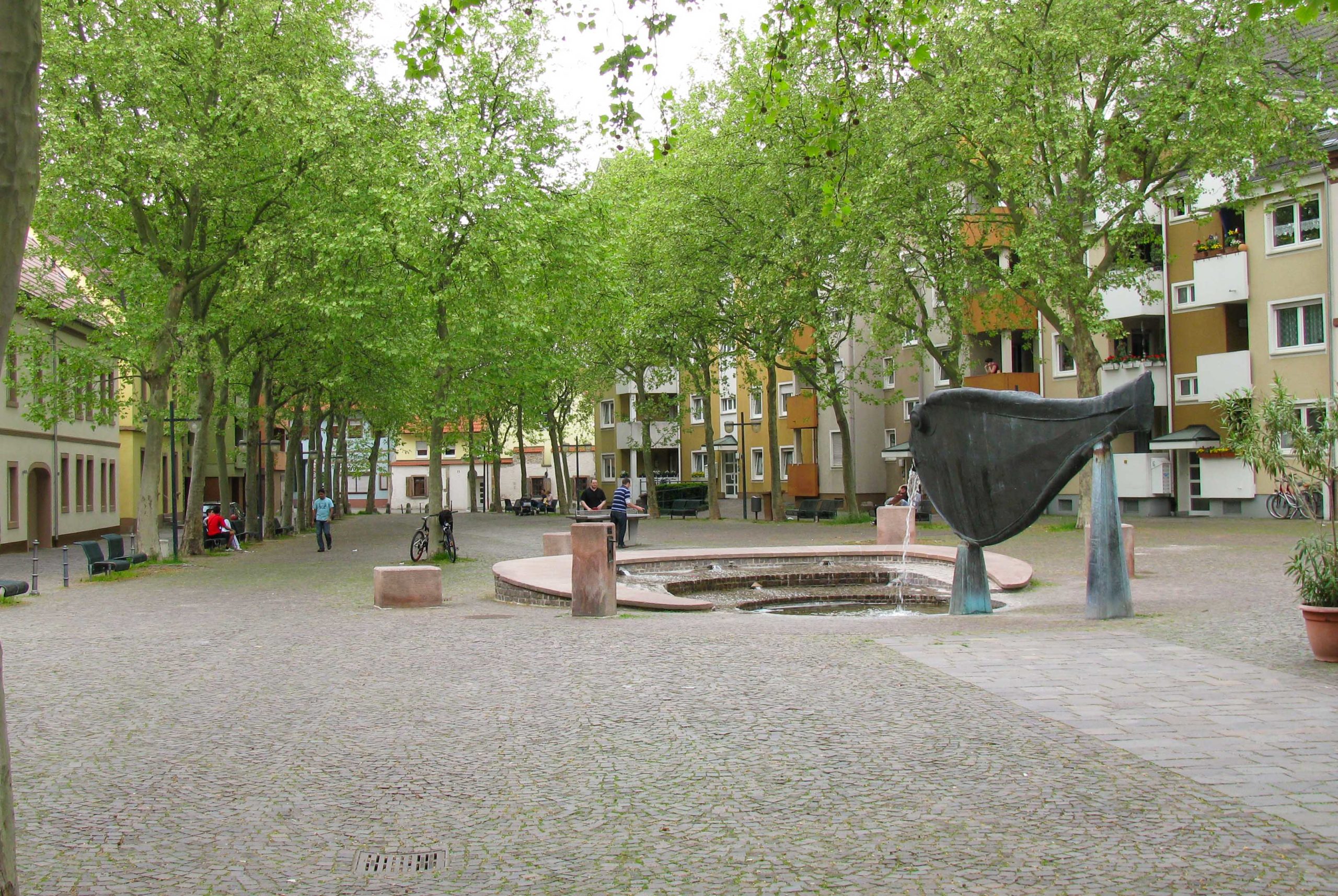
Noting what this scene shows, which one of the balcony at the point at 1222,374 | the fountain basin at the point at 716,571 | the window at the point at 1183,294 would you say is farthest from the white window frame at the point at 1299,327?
the fountain basin at the point at 716,571

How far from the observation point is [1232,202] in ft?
94.5

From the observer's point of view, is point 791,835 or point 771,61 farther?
point 771,61

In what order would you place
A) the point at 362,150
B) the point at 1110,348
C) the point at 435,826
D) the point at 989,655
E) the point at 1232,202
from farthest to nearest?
the point at 1110,348, the point at 1232,202, the point at 362,150, the point at 989,655, the point at 435,826

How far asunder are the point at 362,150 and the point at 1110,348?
2970 centimetres

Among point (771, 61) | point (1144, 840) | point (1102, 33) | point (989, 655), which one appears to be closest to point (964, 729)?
point (1144, 840)

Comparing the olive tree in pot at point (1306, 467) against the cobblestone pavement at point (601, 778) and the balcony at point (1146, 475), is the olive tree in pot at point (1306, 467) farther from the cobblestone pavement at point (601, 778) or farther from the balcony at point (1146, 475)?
the balcony at point (1146, 475)

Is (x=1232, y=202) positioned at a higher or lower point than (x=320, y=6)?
lower

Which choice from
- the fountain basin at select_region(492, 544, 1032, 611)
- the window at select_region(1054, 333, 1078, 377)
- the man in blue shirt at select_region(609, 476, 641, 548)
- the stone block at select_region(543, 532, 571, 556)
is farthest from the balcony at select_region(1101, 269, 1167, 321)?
the stone block at select_region(543, 532, 571, 556)

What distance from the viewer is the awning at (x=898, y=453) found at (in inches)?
1938

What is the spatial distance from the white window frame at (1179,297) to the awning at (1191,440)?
13.4ft

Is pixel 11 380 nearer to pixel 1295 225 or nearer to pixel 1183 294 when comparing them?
pixel 1183 294

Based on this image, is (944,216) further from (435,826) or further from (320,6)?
(435,826)

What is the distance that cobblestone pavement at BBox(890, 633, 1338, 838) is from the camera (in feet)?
19.1

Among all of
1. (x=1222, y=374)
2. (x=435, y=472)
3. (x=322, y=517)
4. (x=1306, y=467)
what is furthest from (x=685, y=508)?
(x=1306, y=467)
